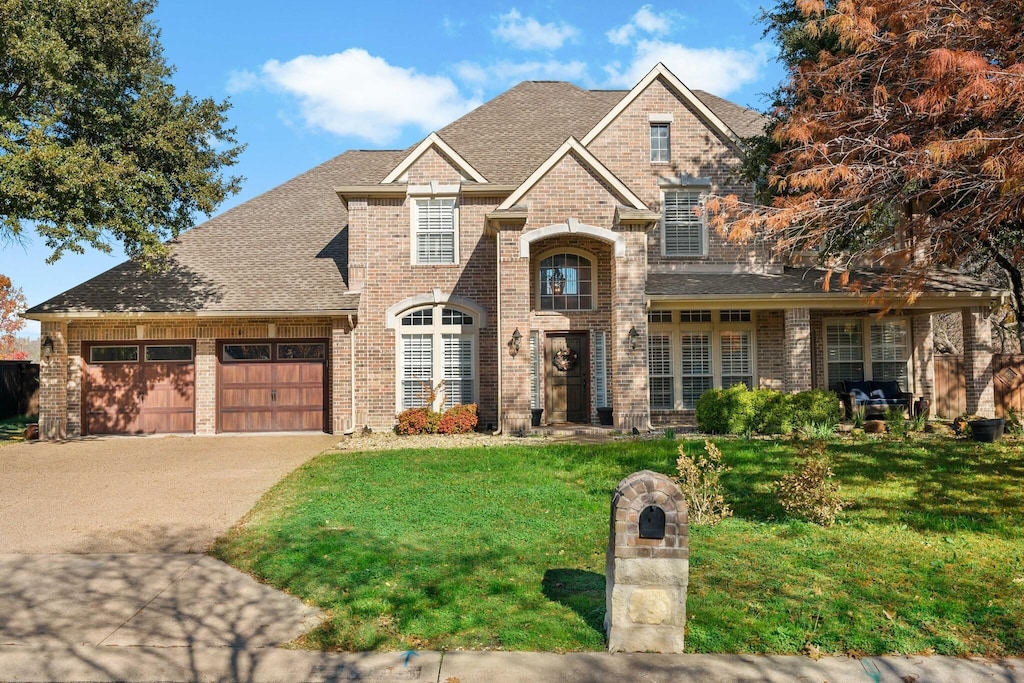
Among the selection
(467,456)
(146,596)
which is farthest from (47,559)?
(467,456)

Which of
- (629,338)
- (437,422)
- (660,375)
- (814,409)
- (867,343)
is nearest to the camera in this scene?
(814,409)

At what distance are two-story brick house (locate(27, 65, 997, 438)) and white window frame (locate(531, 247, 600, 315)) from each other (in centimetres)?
5

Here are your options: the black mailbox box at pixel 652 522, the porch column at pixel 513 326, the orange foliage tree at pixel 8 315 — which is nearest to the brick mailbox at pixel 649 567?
the black mailbox box at pixel 652 522

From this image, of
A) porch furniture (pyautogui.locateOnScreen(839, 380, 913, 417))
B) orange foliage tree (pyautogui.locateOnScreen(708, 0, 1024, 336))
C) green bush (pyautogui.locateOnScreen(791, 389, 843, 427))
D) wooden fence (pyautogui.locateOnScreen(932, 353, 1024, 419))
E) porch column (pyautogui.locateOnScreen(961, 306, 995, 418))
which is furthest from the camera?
wooden fence (pyautogui.locateOnScreen(932, 353, 1024, 419))

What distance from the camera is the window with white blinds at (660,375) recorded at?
17.4 m

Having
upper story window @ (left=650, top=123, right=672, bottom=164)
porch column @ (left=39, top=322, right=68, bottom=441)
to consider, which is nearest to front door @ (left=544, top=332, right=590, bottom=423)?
upper story window @ (left=650, top=123, right=672, bottom=164)

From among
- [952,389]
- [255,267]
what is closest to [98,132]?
[255,267]

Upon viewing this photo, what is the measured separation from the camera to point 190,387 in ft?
55.9

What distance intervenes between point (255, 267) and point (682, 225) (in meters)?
11.0

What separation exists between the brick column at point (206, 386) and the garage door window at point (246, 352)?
0.99ft

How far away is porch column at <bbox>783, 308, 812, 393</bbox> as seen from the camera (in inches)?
647

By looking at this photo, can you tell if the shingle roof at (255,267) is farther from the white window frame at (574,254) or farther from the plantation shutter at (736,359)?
the plantation shutter at (736,359)

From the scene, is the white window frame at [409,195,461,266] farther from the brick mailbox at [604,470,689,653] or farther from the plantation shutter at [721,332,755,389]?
the brick mailbox at [604,470,689,653]

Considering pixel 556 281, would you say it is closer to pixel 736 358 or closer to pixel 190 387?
pixel 736 358
